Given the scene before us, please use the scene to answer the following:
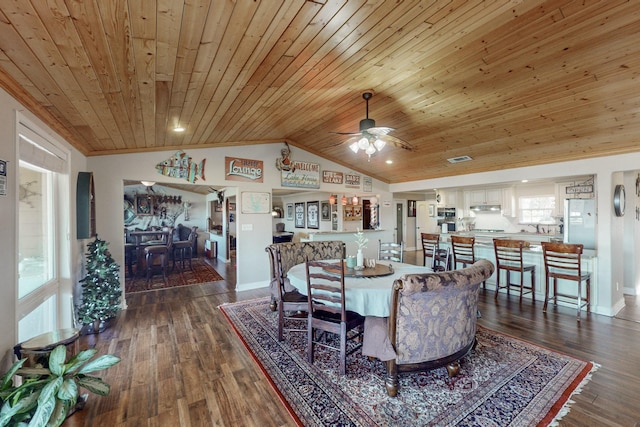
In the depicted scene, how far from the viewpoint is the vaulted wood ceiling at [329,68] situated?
1595 millimetres

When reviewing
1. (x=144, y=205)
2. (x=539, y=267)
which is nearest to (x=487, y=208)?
(x=539, y=267)

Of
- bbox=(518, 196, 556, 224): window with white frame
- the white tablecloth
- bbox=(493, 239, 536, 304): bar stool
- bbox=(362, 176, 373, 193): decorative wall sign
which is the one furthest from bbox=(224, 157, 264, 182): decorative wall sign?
bbox=(518, 196, 556, 224): window with white frame

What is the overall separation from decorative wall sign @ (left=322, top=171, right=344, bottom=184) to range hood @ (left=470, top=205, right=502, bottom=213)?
13.9 ft

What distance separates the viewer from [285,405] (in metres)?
2.07

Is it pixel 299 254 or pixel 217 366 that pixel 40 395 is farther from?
pixel 299 254

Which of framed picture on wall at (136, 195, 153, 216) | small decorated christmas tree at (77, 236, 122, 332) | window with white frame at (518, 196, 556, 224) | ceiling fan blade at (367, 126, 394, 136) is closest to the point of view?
ceiling fan blade at (367, 126, 394, 136)

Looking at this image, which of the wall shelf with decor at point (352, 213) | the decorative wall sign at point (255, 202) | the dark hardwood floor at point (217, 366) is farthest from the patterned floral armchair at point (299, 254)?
the wall shelf with decor at point (352, 213)

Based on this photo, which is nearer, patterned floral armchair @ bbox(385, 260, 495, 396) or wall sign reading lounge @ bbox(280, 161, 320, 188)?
patterned floral armchair @ bbox(385, 260, 495, 396)

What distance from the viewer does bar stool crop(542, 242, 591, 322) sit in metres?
3.75

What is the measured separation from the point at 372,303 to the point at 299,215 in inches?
319

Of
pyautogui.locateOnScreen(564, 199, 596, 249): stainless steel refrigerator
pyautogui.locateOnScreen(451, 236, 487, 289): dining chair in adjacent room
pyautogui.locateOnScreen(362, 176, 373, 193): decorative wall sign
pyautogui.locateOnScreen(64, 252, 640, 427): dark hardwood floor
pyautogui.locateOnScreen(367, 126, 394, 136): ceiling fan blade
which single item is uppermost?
pyautogui.locateOnScreen(367, 126, 394, 136): ceiling fan blade

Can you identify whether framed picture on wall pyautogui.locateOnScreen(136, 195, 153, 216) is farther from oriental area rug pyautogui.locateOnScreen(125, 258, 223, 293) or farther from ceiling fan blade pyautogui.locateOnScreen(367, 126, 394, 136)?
ceiling fan blade pyautogui.locateOnScreen(367, 126, 394, 136)

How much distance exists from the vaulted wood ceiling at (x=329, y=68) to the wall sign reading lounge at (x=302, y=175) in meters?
1.58

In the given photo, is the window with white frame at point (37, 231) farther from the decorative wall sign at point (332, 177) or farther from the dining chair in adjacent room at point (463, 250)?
the dining chair in adjacent room at point (463, 250)
